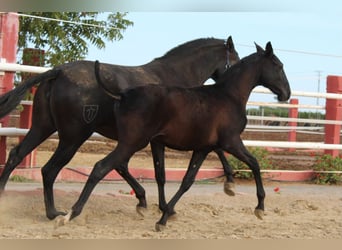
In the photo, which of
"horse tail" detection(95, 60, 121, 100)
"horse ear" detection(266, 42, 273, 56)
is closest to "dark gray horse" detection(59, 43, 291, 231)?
"horse ear" detection(266, 42, 273, 56)

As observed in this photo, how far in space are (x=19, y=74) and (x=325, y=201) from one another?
5075 millimetres

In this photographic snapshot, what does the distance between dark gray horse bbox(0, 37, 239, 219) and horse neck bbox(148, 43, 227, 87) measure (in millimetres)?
13

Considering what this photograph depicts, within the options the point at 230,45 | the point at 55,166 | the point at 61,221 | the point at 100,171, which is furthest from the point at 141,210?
the point at 230,45

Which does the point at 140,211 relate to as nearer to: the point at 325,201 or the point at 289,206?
the point at 289,206

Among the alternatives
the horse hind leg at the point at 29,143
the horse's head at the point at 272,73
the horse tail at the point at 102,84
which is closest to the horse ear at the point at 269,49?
the horse's head at the point at 272,73

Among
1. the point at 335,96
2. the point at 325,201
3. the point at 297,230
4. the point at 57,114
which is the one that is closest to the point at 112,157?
the point at 57,114

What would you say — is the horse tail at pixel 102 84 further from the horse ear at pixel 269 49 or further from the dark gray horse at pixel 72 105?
the horse ear at pixel 269 49

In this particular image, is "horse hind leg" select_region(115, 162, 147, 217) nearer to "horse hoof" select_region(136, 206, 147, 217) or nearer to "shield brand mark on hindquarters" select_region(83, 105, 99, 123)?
"horse hoof" select_region(136, 206, 147, 217)

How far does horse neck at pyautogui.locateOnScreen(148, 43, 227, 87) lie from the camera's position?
6.73m

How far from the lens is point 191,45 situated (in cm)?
714

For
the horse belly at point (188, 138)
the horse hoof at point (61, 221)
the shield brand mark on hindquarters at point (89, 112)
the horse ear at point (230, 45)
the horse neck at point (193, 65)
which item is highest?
the horse ear at point (230, 45)

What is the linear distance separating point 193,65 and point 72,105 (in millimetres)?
1766

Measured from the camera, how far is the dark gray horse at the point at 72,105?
233 inches

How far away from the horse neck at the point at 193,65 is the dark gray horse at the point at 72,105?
13 mm
